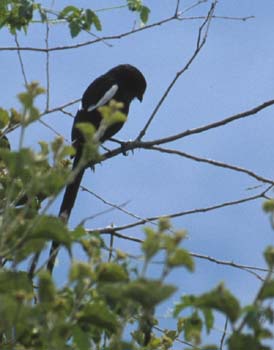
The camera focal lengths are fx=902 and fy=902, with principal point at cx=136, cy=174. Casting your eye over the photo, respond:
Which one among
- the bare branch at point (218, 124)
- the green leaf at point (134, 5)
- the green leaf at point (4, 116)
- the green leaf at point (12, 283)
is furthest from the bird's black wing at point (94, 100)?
the green leaf at point (12, 283)

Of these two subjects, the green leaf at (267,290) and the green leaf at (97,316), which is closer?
the green leaf at (267,290)

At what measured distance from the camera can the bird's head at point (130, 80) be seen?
6.61m

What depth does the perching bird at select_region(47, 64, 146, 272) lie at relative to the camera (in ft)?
17.6

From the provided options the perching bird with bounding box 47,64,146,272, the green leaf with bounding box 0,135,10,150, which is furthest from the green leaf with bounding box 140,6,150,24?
the green leaf with bounding box 0,135,10,150

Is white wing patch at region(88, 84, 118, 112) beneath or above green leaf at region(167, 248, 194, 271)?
above

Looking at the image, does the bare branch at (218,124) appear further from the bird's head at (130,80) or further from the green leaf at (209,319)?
the bird's head at (130,80)

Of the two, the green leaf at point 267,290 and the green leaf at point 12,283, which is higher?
the green leaf at point 12,283

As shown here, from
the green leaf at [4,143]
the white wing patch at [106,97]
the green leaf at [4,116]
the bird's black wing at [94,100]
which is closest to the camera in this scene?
the green leaf at [4,116]

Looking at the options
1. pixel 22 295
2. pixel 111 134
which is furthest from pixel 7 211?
pixel 111 134

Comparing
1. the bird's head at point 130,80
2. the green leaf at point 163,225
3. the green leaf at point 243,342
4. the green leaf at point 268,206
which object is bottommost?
the green leaf at point 243,342

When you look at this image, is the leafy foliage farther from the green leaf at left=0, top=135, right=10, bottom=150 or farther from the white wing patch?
the white wing patch

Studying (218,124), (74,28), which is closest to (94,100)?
(74,28)

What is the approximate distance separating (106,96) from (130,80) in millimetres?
615

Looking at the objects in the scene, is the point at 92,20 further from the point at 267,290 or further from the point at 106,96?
the point at 267,290
